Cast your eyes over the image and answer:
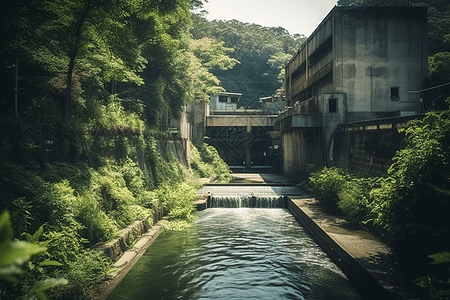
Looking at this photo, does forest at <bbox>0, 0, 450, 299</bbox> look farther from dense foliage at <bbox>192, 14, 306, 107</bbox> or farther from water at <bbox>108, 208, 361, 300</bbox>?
dense foliage at <bbox>192, 14, 306, 107</bbox>

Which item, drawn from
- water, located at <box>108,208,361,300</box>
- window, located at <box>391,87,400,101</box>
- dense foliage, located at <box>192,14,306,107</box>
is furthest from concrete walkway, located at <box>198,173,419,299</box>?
dense foliage, located at <box>192,14,306,107</box>

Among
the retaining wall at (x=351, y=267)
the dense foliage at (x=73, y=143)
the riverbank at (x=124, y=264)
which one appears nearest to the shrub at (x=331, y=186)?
the retaining wall at (x=351, y=267)

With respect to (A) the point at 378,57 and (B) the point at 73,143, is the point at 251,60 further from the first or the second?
(B) the point at 73,143

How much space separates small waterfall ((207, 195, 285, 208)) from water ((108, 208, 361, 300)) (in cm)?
439

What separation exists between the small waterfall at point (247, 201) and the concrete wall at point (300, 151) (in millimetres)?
4058

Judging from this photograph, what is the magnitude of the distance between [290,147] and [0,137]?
23093 mm

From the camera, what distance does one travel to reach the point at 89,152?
11.9 m

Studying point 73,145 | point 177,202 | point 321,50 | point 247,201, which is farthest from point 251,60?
point 73,145

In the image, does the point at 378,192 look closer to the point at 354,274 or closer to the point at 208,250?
the point at 354,274

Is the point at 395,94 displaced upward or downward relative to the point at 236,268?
upward

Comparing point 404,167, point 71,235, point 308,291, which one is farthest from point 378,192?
point 71,235

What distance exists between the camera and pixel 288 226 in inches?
562

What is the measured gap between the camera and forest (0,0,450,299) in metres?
6.50

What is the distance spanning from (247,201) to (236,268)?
9.34 meters
